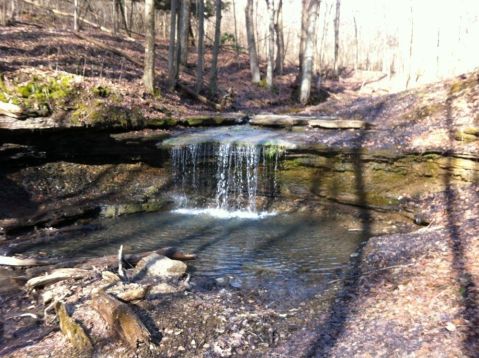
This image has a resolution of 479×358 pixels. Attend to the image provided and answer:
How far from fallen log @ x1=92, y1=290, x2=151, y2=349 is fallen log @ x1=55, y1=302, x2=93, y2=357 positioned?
12.2 inches

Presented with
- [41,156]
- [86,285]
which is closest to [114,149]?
[41,156]

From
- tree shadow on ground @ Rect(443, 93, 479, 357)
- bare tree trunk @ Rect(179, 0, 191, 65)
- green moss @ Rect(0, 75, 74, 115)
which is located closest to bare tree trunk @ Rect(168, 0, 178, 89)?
bare tree trunk @ Rect(179, 0, 191, 65)

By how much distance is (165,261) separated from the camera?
6836 mm

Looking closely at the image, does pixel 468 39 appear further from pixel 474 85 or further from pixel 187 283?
pixel 187 283

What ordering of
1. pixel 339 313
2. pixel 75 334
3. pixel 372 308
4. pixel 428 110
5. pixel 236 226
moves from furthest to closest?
pixel 428 110
pixel 236 226
pixel 339 313
pixel 372 308
pixel 75 334

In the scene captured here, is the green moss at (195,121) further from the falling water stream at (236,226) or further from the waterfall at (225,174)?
the waterfall at (225,174)

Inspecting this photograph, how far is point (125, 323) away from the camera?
480 cm

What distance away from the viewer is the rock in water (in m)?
6.52

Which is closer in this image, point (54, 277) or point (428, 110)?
point (54, 277)

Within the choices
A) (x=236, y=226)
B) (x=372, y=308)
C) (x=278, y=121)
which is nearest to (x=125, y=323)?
(x=372, y=308)

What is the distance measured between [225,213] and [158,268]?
4.72m

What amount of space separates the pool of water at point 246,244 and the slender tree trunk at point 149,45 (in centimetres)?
606

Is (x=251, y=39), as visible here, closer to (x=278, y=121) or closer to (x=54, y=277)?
(x=278, y=121)

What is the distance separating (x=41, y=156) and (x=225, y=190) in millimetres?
5165
